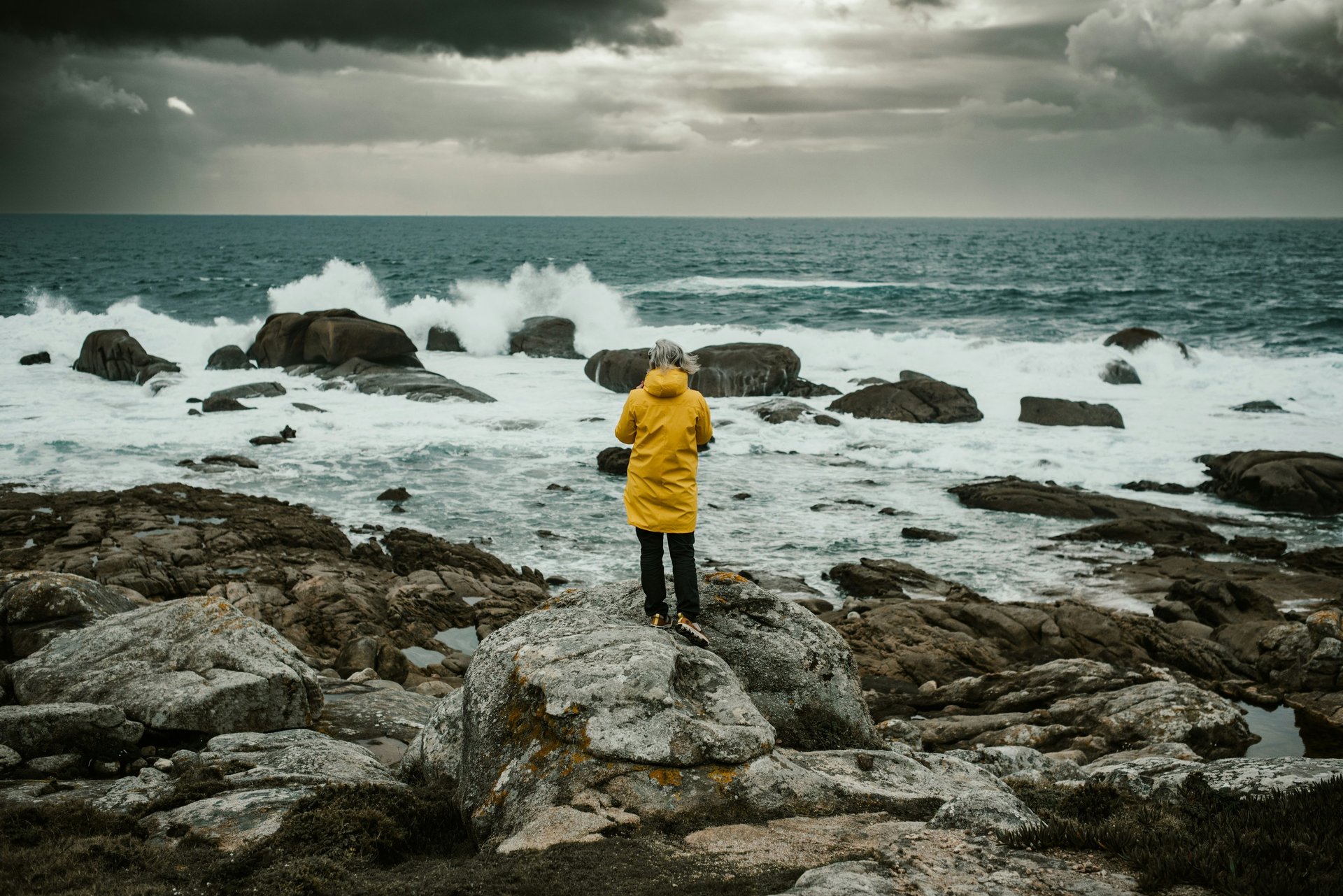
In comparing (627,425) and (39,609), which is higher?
(627,425)

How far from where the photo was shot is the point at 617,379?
30125 mm

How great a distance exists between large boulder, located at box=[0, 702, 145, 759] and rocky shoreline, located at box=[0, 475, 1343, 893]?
0.7 inches

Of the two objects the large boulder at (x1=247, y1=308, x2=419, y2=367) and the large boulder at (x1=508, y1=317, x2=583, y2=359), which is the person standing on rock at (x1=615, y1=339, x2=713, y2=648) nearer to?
the large boulder at (x1=247, y1=308, x2=419, y2=367)

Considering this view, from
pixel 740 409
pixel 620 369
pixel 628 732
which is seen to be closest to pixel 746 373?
pixel 740 409

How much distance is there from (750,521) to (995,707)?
27.1 feet

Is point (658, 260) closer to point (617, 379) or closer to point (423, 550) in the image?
point (617, 379)

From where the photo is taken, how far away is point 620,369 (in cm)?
3019

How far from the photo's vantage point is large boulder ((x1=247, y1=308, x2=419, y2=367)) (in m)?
30.3

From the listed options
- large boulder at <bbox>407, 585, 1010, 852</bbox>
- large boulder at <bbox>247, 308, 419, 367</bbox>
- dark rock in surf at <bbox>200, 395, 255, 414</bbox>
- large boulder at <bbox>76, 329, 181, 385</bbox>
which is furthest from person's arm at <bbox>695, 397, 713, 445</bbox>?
large boulder at <bbox>76, 329, 181, 385</bbox>

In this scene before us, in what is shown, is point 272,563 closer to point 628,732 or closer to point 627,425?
point 627,425

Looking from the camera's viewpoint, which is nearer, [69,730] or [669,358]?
[69,730]

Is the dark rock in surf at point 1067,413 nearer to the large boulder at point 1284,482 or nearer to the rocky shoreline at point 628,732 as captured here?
the large boulder at point 1284,482

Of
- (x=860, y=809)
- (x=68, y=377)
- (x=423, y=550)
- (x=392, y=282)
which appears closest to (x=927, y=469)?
(x=423, y=550)

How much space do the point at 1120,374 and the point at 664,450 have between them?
29944 mm
